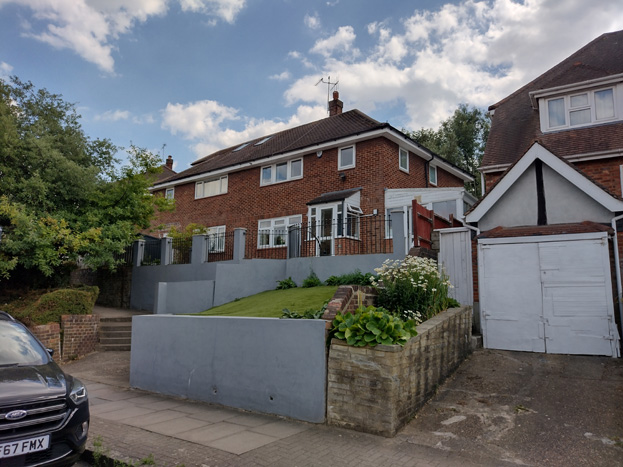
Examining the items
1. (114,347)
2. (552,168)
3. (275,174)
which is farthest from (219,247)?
(552,168)

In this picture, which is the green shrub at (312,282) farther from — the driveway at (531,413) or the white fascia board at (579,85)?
the white fascia board at (579,85)

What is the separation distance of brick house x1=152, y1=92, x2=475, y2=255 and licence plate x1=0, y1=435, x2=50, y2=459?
9.76 metres

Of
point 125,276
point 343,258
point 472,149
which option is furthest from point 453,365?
point 472,149

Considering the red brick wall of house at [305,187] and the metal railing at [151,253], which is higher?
the red brick wall of house at [305,187]

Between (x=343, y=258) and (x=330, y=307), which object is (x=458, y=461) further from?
(x=343, y=258)

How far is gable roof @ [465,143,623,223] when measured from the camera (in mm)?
A: 8414

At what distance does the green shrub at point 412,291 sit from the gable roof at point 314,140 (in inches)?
390

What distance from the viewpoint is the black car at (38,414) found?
393 cm

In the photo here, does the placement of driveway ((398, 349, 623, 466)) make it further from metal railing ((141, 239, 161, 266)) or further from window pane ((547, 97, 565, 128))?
metal railing ((141, 239, 161, 266))

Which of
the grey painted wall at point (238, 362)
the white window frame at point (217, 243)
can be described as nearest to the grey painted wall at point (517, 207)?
the grey painted wall at point (238, 362)

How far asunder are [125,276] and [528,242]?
1509 centimetres

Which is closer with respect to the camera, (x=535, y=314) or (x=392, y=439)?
(x=392, y=439)

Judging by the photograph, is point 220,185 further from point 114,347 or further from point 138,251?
point 114,347

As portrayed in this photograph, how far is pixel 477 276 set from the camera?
Answer: 9500 mm
